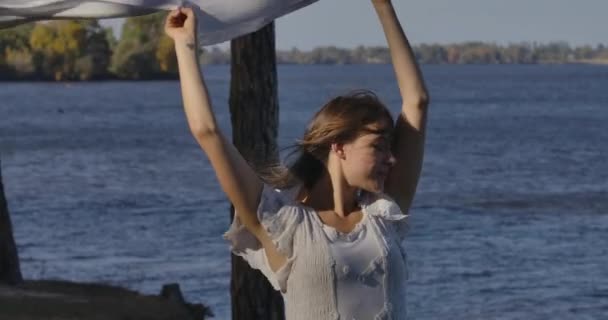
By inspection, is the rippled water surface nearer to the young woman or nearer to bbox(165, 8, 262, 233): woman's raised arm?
the young woman

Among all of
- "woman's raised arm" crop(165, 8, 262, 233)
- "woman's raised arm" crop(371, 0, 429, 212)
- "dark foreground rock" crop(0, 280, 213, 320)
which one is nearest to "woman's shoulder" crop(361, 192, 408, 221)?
"woman's raised arm" crop(371, 0, 429, 212)

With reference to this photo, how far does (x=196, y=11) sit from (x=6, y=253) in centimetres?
1241

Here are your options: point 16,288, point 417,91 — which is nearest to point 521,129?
point 16,288

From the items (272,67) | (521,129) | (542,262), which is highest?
(272,67)

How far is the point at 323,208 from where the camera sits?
182 inches

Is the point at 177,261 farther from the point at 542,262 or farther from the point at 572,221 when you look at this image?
the point at 572,221

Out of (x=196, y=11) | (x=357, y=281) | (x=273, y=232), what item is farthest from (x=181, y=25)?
(x=357, y=281)

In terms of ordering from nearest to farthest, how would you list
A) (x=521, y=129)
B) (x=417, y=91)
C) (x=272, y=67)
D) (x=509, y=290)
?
(x=417, y=91) < (x=272, y=67) < (x=509, y=290) < (x=521, y=129)

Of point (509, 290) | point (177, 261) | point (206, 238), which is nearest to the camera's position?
point (509, 290)

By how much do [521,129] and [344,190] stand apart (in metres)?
78.5

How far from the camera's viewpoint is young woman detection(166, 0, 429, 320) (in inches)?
174

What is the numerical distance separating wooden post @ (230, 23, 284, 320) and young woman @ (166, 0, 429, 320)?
5657mm

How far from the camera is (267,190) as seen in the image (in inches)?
181

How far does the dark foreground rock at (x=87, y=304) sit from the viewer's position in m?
13.6
